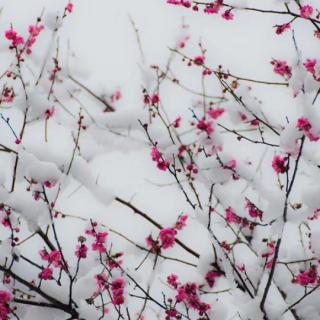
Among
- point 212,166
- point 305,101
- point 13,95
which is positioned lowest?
point 305,101

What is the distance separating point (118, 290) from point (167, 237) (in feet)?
2.04

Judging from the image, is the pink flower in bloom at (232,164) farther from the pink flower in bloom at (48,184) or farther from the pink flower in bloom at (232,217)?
the pink flower in bloom at (48,184)

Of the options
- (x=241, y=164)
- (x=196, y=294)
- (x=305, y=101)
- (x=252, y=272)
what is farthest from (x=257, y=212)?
(x=305, y=101)

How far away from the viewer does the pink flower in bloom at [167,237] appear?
3.59 metres

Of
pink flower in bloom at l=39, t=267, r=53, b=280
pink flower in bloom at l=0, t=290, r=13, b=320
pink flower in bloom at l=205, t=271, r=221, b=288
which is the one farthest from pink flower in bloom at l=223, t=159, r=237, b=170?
pink flower in bloom at l=0, t=290, r=13, b=320

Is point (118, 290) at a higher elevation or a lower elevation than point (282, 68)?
lower

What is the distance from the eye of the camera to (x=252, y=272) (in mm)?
3266

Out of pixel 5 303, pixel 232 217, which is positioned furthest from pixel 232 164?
pixel 5 303

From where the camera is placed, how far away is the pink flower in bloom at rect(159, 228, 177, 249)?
3.59 meters

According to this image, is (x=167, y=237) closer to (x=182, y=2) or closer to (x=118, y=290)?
(x=118, y=290)

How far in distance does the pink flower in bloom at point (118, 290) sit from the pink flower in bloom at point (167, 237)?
488 mm

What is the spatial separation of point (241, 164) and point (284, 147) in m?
1.75

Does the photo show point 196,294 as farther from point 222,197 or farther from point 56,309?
point 56,309

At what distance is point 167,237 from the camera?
3.60 metres
